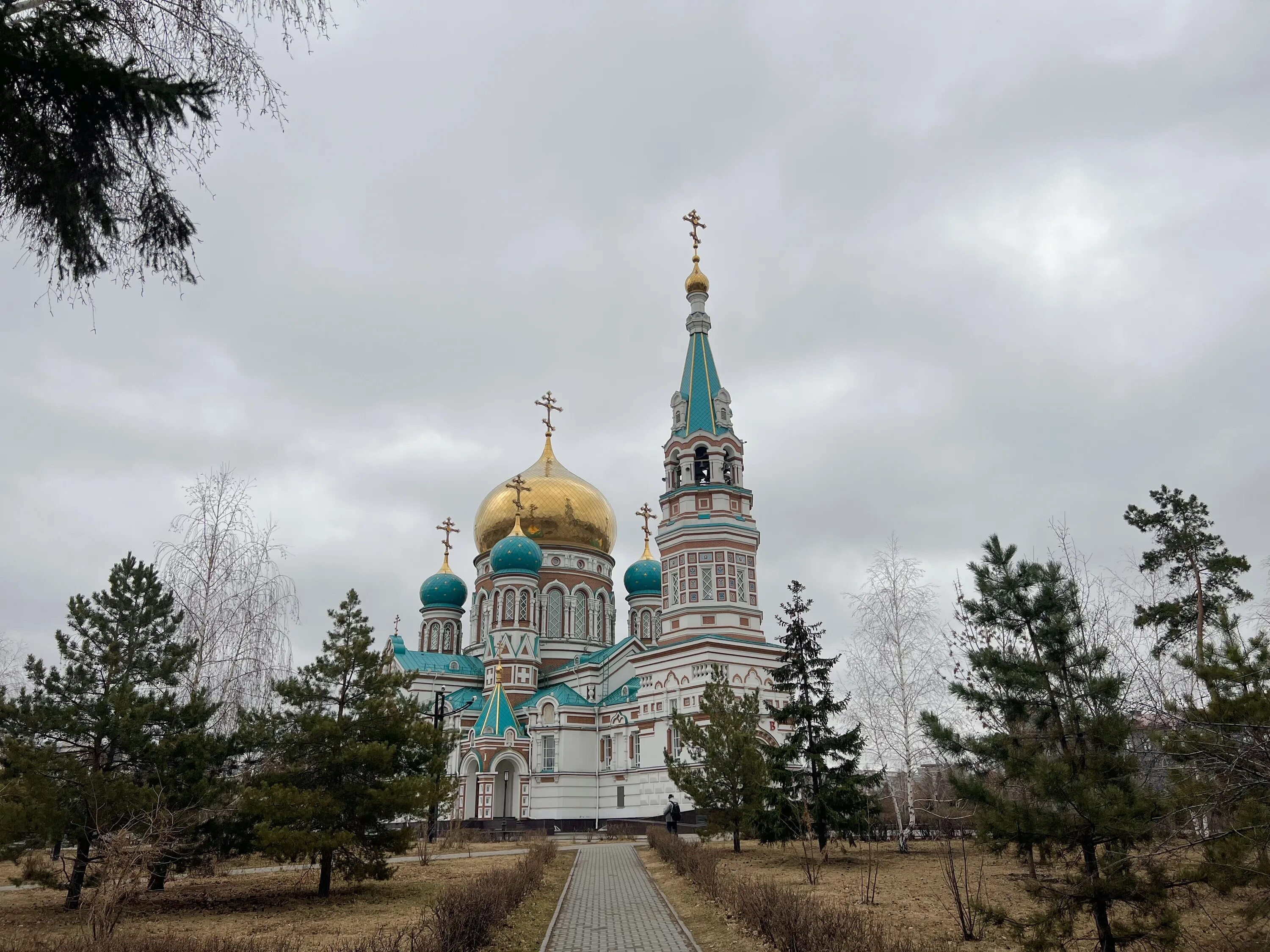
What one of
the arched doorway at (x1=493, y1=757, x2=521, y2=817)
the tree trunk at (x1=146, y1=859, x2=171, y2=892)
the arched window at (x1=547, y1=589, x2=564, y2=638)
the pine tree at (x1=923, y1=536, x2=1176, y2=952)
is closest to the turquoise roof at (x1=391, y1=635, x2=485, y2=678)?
the arched window at (x1=547, y1=589, x2=564, y2=638)

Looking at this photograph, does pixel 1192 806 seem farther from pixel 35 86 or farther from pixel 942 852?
pixel 942 852

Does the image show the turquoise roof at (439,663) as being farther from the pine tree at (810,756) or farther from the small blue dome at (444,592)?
the pine tree at (810,756)

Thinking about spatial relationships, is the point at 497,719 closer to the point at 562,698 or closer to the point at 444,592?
the point at 562,698

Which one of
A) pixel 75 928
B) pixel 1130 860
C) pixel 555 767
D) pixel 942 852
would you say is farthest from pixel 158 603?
pixel 555 767

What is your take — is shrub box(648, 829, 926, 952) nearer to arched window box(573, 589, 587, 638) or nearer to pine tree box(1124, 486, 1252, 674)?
pine tree box(1124, 486, 1252, 674)

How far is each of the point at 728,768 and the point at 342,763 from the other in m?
11.0

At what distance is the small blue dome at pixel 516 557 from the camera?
44344 mm

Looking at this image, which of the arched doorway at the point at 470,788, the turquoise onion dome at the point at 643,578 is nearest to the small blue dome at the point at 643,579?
the turquoise onion dome at the point at 643,578

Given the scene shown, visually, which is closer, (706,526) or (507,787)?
(706,526)

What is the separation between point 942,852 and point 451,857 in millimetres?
13062

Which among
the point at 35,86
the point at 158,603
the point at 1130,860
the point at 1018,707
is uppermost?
the point at 35,86

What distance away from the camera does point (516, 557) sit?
146 ft

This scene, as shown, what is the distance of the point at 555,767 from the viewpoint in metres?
39.0

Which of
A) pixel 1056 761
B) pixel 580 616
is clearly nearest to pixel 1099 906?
pixel 1056 761
